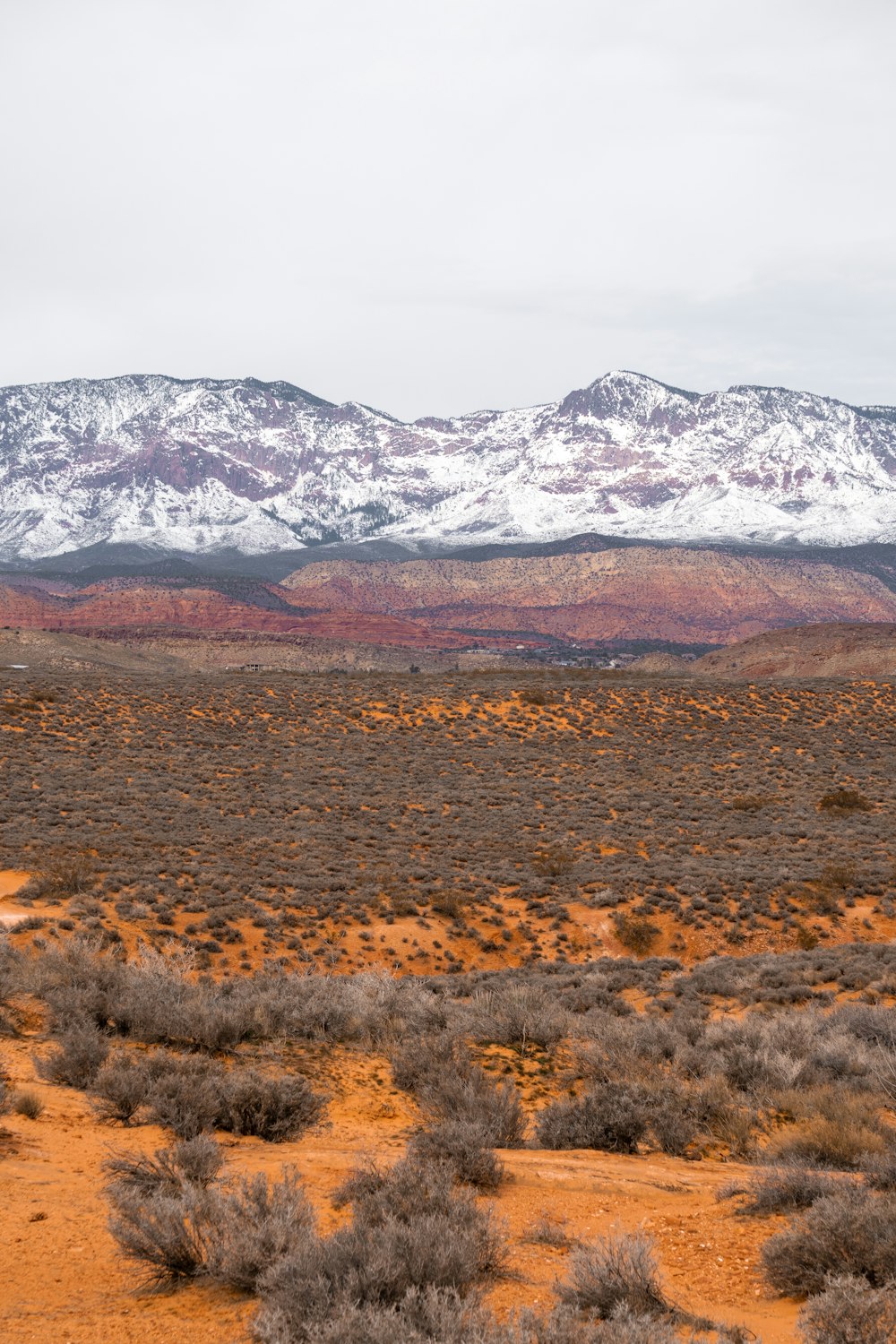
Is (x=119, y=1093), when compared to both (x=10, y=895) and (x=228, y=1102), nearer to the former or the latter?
(x=228, y=1102)

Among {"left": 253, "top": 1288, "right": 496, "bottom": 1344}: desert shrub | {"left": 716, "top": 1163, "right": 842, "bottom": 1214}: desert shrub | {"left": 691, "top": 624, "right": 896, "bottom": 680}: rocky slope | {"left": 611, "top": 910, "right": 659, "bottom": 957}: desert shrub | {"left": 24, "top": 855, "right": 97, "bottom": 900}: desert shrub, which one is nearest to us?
{"left": 253, "top": 1288, "right": 496, "bottom": 1344}: desert shrub

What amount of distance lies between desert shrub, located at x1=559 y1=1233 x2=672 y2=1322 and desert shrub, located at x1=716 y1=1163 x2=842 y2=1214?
1721 millimetres

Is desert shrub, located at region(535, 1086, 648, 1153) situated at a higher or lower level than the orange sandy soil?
lower

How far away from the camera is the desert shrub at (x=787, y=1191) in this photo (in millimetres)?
6430

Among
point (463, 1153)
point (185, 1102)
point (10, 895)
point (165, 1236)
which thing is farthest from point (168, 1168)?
point (10, 895)

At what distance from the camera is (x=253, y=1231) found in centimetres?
527

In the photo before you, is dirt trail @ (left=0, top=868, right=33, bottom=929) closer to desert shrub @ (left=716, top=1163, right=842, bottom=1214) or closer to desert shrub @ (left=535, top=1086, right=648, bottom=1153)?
desert shrub @ (left=535, top=1086, right=648, bottom=1153)

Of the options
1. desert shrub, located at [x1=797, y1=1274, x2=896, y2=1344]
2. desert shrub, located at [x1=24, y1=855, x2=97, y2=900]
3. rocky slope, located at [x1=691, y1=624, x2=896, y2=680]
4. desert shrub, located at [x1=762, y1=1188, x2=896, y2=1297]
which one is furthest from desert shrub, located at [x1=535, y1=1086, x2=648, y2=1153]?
rocky slope, located at [x1=691, y1=624, x2=896, y2=680]

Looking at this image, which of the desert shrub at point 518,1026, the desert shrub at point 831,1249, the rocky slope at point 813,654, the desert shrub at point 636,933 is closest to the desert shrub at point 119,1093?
the desert shrub at point 518,1026

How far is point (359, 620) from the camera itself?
6772 inches

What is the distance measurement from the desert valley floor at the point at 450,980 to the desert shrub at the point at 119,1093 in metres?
0.02

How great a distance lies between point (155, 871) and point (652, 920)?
11812 mm

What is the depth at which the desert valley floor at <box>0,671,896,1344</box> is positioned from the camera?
623 centimetres

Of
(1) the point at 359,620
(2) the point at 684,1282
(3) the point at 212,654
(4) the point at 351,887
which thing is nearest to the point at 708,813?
(4) the point at 351,887
